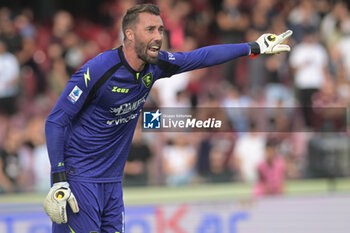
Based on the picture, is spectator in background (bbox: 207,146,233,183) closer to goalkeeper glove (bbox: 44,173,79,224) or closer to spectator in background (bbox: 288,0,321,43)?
spectator in background (bbox: 288,0,321,43)

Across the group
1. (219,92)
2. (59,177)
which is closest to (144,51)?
(59,177)

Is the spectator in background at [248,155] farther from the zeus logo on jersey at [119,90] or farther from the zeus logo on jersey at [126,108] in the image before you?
the zeus logo on jersey at [119,90]

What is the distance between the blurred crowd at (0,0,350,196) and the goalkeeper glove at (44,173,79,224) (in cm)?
315

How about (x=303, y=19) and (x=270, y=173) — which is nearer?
(x=270, y=173)

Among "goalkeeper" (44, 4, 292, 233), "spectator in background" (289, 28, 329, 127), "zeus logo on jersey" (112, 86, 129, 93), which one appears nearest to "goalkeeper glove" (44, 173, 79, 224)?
"goalkeeper" (44, 4, 292, 233)

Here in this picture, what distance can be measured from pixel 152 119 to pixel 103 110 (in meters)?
1.28

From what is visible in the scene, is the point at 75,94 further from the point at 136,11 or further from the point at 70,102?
the point at 136,11

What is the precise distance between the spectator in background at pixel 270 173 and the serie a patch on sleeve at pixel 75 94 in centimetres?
445

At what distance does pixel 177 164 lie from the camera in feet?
27.2

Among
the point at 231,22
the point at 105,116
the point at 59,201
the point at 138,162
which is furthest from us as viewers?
the point at 231,22

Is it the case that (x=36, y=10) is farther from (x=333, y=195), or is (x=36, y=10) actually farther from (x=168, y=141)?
(x=333, y=195)

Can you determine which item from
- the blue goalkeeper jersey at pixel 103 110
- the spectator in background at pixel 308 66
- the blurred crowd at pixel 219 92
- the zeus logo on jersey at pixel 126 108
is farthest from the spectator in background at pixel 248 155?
the zeus logo on jersey at pixel 126 108

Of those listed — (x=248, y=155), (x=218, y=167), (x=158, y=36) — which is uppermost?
(x=158, y=36)

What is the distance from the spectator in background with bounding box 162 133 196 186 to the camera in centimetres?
828
